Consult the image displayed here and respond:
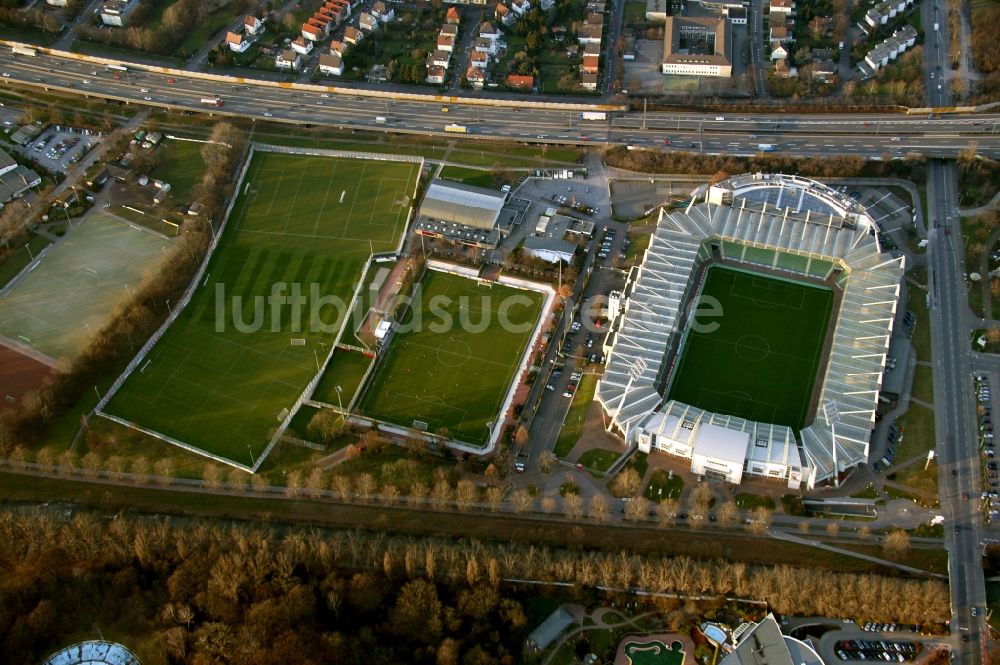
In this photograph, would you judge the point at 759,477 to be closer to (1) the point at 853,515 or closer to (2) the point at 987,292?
(1) the point at 853,515

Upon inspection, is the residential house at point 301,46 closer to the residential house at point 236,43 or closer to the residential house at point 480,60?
the residential house at point 236,43

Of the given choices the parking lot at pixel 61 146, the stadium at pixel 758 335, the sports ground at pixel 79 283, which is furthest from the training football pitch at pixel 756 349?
the parking lot at pixel 61 146

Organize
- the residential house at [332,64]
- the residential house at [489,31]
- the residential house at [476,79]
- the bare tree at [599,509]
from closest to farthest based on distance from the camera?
the bare tree at [599,509] < the residential house at [476,79] < the residential house at [332,64] < the residential house at [489,31]

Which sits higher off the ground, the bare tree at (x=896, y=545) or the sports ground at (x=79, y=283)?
the sports ground at (x=79, y=283)

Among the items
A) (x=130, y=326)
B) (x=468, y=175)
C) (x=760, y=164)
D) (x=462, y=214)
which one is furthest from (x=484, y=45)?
(x=130, y=326)

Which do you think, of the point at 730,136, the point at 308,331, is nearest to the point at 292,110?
the point at 308,331

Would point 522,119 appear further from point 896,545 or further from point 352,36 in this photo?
point 896,545

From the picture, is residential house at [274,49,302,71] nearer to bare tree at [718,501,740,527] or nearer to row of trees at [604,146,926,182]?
row of trees at [604,146,926,182]
